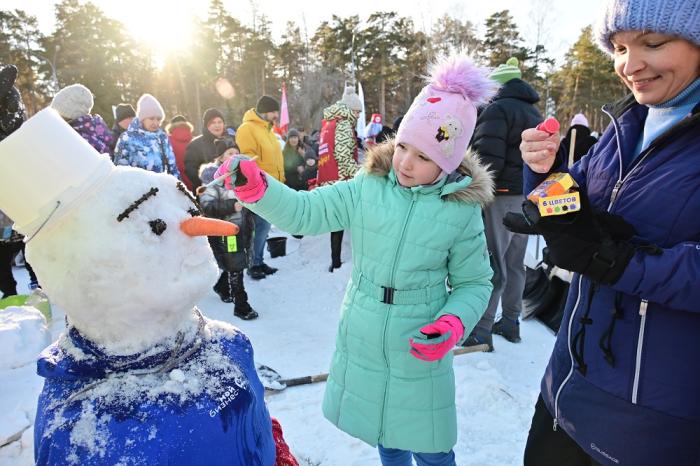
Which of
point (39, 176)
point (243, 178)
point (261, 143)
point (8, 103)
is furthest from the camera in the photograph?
point (261, 143)

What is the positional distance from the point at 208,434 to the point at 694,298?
47.8 inches

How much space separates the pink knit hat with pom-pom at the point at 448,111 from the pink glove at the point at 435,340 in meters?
0.65

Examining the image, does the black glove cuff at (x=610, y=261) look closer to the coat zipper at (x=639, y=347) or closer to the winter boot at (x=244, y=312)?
the coat zipper at (x=639, y=347)

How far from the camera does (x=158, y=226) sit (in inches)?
38.8

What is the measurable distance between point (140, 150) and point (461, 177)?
3340 mm

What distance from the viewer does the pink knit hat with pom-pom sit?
5.78ft

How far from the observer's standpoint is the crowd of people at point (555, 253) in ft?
3.75

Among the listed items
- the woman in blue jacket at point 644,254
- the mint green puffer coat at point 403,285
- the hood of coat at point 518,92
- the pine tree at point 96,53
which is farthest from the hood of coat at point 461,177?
the pine tree at point 96,53

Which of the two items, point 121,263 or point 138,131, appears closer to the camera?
point 121,263

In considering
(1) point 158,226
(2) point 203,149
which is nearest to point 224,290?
(2) point 203,149

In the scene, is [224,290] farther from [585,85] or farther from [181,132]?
[585,85]

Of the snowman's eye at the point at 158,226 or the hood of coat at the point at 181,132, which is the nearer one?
the snowman's eye at the point at 158,226

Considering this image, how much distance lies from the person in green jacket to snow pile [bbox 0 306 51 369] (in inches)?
89.9

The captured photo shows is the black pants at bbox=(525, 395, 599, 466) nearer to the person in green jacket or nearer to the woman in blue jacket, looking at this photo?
the woman in blue jacket
